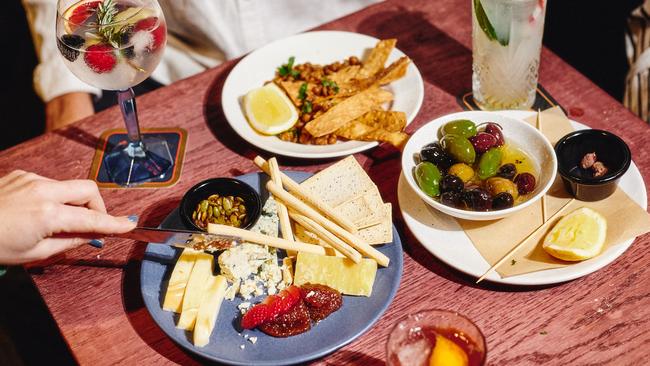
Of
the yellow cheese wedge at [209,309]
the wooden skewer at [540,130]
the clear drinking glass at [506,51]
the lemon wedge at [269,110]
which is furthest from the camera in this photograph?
the lemon wedge at [269,110]

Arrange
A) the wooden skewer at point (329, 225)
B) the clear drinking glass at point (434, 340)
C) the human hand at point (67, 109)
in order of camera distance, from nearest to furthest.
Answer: the clear drinking glass at point (434, 340)
the wooden skewer at point (329, 225)
the human hand at point (67, 109)

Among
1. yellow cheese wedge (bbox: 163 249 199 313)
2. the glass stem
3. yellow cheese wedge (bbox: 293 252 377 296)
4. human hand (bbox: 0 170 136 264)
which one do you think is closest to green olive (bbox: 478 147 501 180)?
yellow cheese wedge (bbox: 293 252 377 296)

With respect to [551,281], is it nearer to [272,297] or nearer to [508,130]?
[508,130]

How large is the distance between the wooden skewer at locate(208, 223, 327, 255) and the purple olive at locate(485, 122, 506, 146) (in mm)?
506

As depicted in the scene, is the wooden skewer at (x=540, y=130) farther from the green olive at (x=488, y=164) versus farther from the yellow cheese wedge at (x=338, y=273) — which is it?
the yellow cheese wedge at (x=338, y=273)

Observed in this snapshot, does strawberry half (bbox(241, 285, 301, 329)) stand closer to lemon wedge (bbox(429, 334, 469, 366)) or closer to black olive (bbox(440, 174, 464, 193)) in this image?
lemon wedge (bbox(429, 334, 469, 366))

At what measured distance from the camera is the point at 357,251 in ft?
4.49

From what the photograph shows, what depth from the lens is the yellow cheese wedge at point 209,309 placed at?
124 cm

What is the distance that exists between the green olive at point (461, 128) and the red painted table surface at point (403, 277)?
0.60 feet


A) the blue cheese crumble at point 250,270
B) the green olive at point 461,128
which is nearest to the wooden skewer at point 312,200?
the blue cheese crumble at point 250,270

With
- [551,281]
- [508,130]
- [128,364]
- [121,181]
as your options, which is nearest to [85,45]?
[121,181]

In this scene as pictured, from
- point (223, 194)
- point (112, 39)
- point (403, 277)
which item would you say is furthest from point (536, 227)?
point (112, 39)

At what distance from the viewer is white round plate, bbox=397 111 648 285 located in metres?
1.32

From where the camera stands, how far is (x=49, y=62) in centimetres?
225
